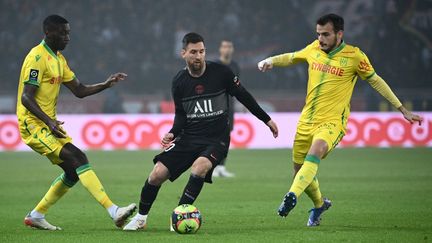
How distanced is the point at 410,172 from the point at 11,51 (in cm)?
1633

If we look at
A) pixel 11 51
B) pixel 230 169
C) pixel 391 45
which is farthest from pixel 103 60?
pixel 230 169

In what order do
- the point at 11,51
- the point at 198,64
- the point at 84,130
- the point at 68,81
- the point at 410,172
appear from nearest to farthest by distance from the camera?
the point at 198,64
the point at 68,81
the point at 410,172
the point at 84,130
the point at 11,51

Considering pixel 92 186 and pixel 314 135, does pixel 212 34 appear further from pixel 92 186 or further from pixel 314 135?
pixel 92 186

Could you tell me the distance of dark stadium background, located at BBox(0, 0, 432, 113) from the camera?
96.9ft

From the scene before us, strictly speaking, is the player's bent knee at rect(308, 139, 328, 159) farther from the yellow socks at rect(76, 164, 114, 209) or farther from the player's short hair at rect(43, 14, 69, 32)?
the player's short hair at rect(43, 14, 69, 32)

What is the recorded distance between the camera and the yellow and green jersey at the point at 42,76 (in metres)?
9.55

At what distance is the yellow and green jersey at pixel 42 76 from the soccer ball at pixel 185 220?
1875mm

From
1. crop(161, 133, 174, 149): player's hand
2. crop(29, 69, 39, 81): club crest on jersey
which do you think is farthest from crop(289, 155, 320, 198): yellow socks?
crop(29, 69, 39, 81): club crest on jersey

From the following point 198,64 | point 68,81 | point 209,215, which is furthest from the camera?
point 209,215

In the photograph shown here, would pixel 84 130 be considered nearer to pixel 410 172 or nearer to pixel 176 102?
pixel 410 172

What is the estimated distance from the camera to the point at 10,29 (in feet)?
98.3

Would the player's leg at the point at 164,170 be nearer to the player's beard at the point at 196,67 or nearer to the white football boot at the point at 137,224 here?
the white football boot at the point at 137,224

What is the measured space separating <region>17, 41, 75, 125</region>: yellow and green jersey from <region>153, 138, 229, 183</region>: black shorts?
1.38m

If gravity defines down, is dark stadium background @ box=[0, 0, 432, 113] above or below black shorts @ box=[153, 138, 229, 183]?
below
